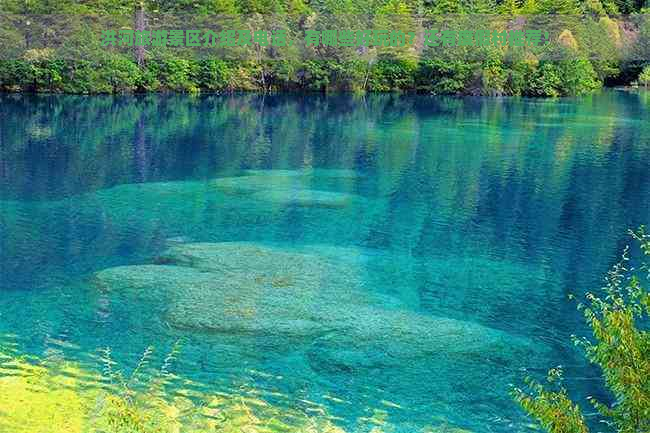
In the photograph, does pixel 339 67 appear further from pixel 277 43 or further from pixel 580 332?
pixel 580 332

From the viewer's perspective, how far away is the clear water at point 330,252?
15969 mm

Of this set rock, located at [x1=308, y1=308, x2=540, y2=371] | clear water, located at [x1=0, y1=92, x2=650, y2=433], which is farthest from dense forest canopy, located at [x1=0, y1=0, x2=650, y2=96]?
rock, located at [x1=308, y1=308, x2=540, y2=371]

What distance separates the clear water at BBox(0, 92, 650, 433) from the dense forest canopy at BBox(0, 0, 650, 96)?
58.2 ft

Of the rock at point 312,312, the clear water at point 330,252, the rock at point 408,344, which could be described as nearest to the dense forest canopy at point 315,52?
the clear water at point 330,252

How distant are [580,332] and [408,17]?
66.9 m

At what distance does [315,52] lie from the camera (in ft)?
257

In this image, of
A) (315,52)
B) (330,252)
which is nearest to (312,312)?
(330,252)

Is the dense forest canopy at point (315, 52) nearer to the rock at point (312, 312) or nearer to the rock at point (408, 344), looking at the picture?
the rock at point (312, 312)

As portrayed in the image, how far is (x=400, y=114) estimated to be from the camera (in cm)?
6284

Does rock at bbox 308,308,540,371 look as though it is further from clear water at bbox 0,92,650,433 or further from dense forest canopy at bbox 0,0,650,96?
dense forest canopy at bbox 0,0,650,96

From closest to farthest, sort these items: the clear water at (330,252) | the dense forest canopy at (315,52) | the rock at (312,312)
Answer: the clear water at (330,252) → the rock at (312,312) → the dense forest canopy at (315,52)

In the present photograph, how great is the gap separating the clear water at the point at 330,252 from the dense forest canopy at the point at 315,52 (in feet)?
58.2

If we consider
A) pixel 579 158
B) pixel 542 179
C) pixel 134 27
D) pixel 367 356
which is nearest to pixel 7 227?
pixel 367 356

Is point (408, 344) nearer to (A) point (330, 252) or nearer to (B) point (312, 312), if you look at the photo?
(B) point (312, 312)
